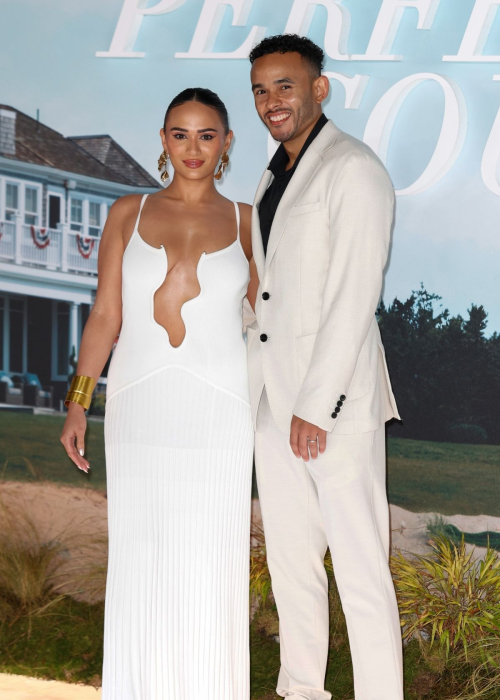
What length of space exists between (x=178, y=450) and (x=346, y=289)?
2.42ft

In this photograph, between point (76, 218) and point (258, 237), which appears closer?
point (258, 237)

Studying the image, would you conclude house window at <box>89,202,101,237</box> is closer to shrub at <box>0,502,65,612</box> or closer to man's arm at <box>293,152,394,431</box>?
shrub at <box>0,502,65,612</box>

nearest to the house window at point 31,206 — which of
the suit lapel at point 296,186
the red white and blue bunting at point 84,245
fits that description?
the red white and blue bunting at point 84,245

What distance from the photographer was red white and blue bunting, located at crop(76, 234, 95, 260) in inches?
181

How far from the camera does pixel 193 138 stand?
9.02 ft

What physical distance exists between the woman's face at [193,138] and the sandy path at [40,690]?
2130mm

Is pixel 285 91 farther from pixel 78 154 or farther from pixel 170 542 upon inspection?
pixel 78 154

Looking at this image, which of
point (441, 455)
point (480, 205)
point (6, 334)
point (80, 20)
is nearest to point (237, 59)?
point (80, 20)

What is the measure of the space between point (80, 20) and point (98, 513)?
267 cm

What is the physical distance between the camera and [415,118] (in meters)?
3.98

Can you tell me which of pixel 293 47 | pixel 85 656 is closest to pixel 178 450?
pixel 293 47

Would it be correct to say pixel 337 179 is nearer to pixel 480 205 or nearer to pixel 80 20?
pixel 480 205

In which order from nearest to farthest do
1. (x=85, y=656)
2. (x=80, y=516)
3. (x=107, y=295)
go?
(x=107, y=295)
(x=85, y=656)
(x=80, y=516)

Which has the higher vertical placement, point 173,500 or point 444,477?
point 173,500
